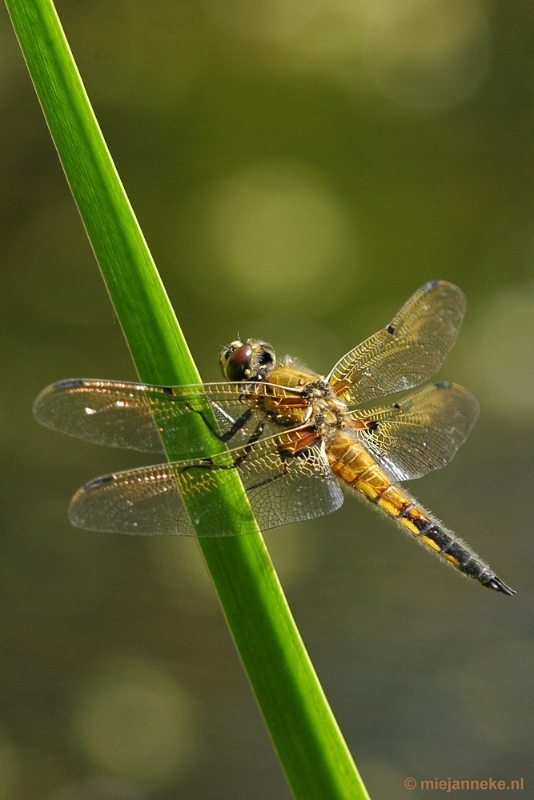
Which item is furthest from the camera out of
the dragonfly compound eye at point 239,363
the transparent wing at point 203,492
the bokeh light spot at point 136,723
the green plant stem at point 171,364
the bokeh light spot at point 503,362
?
the bokeh light spot at point 503,362

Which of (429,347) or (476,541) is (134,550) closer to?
(476,541)

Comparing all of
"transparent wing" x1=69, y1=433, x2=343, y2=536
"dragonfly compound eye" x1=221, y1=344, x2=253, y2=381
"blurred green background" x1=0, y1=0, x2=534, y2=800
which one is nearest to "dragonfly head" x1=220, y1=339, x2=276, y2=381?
"dragonfly compound eye" x1=221, y1=344, x2=253, y2=381

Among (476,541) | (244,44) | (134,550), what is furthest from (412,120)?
(134,550)

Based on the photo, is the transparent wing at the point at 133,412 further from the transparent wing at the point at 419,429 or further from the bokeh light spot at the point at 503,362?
the bokeh light spot at the point at 503,362

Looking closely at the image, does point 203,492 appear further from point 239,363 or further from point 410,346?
point 410,346

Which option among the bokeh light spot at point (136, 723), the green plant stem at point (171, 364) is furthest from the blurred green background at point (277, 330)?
the green plant stem at point (171, 364)
